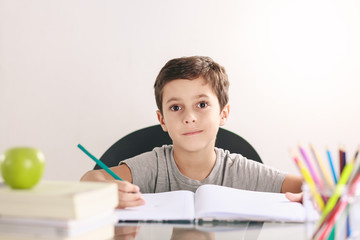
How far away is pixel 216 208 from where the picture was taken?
890 millimetres

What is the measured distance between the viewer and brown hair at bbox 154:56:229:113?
4.53 feet

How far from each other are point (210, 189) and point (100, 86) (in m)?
1.09

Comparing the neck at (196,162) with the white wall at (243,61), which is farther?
the white wall at (243,61)

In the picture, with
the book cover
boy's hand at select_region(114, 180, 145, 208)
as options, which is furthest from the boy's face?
the book cover

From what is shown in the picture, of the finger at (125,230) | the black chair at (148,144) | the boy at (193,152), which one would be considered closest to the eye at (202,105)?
the boy at (193,152)

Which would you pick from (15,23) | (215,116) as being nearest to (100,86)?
(15,23)

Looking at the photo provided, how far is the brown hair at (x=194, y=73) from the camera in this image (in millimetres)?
1382

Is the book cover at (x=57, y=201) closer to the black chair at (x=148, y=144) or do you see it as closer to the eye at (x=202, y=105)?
the eye at (x=202, y=105)

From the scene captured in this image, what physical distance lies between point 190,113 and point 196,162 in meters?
0.18

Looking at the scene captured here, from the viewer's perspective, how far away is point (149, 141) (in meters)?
1.62

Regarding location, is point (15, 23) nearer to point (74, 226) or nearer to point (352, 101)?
point (352, 101)

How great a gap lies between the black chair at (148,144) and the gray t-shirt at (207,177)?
14cm

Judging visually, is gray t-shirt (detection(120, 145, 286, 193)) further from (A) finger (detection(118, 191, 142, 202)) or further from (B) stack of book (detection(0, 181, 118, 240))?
(B) stack of book (detection(0, 181, 118, 240))

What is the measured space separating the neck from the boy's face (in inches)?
2.0
